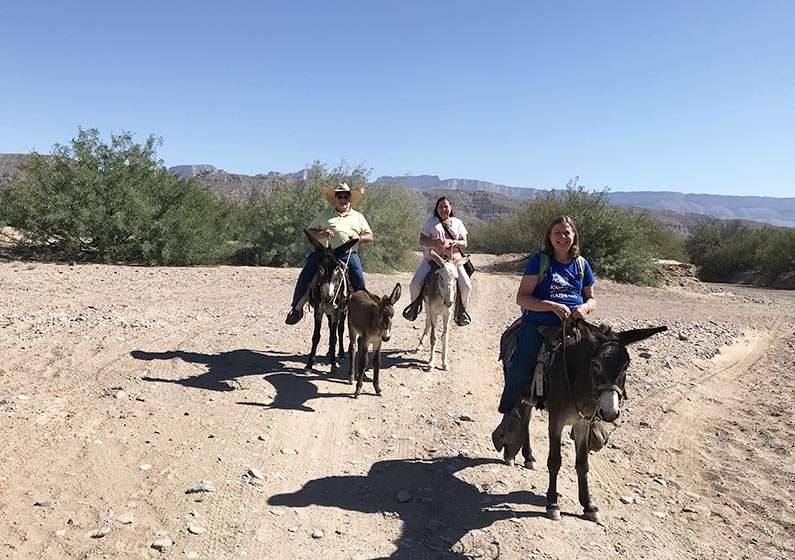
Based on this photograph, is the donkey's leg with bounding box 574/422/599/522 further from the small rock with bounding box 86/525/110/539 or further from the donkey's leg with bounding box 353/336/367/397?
the small rock with bounding box 86/525/110/539

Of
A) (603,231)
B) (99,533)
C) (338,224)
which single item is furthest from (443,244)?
(603,231)

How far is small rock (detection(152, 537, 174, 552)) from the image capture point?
3.84 meters

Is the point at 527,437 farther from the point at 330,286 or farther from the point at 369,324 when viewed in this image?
the point at 330,286

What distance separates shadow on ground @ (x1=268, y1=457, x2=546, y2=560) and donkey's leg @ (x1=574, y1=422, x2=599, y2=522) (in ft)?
1.25

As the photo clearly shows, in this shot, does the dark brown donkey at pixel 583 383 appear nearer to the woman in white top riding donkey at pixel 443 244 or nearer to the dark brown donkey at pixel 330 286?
the dark brown donkey at pixel 330 286

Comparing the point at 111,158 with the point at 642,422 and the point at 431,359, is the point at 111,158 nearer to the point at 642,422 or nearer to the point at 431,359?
the point at 431,359

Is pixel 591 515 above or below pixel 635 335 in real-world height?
below

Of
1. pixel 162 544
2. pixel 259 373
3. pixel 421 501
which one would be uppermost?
pixel 259 373

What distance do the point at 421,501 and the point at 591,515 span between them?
1.44 metres

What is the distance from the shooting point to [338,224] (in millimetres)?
8188

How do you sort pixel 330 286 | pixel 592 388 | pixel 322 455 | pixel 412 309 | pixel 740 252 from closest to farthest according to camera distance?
→ 1. pixel 592 388
2. pixel 322 455
3. pixel 330 286
4. pixel 412 309
5. pixel 740 252

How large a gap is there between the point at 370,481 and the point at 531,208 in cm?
2878

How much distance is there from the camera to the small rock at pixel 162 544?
151 inches

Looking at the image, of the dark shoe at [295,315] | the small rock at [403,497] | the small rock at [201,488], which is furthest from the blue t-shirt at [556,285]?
the dark shoe at [295,315]
